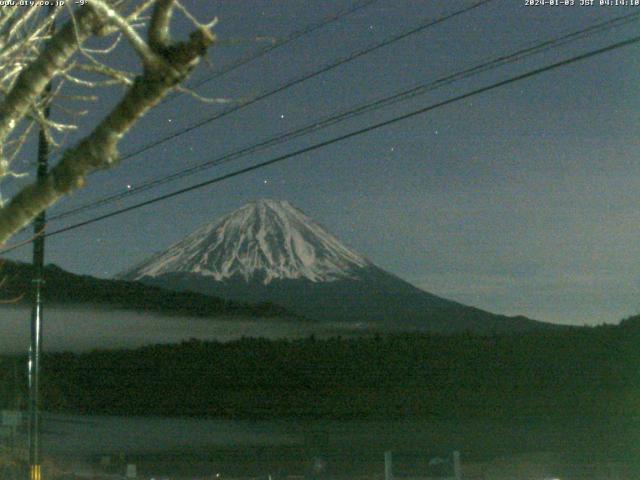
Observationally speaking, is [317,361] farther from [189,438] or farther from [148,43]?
[148,43]

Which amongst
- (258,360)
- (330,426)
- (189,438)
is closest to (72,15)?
(189,438)

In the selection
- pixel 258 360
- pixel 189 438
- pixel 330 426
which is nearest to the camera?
pixel 189 438

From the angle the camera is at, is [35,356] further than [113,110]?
Yes

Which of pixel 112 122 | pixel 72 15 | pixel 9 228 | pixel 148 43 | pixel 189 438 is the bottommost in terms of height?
pixel 189 438

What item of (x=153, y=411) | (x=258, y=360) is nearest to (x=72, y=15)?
(x=153, y=411)

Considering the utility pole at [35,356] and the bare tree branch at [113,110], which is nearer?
the bare tree branch at [113,110]

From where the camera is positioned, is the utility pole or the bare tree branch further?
the utility pole

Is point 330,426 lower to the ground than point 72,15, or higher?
lower

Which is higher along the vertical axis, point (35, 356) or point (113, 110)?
point (113, 110)

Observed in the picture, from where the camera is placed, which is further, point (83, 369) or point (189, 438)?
point (83, 369)

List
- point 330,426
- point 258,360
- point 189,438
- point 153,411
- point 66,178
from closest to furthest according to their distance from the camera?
point 66,178, point 189,438, point 330,426, point 153,411, point 258,360
